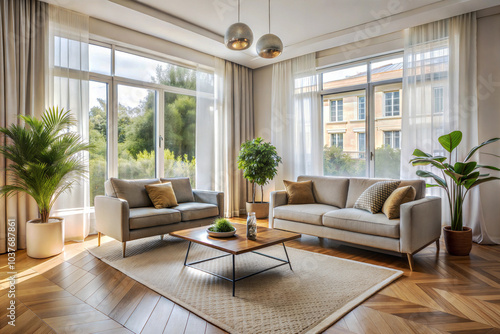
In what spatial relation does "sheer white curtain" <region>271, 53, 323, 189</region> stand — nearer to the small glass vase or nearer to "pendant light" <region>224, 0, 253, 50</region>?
"pendant light" <region>224, 0, 253, 50</region>

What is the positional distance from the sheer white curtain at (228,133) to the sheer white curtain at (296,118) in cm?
62

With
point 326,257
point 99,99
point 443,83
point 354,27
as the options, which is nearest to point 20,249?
point 99,99

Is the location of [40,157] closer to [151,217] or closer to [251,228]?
[151,217]

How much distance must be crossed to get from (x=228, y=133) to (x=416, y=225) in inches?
141

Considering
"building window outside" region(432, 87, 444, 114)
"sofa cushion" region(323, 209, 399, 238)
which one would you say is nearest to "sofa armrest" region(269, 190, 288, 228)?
"sofa cushion" region(323, 209, 399, 238)

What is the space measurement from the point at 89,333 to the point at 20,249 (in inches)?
89.7

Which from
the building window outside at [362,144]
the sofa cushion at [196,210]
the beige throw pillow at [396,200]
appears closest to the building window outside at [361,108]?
the building window outside at [362,144]

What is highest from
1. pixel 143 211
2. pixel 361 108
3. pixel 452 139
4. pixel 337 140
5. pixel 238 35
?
pixel 238 35

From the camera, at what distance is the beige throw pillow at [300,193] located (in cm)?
412

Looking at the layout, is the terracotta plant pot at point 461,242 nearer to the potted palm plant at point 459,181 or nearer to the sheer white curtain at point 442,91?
the potted palm plant at point 459,181

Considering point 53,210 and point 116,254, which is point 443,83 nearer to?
point 116,254

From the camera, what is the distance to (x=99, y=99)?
167 inches

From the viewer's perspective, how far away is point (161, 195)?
3754mm

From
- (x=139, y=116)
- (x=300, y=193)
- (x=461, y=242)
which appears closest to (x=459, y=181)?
(x=461, y=242)
